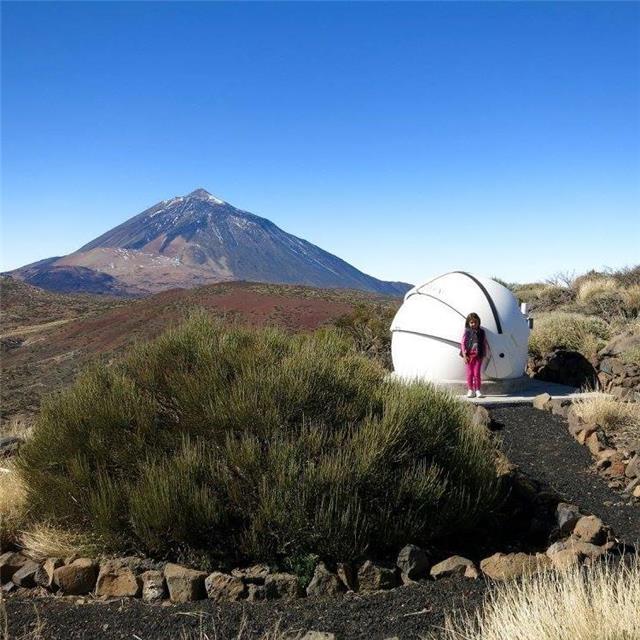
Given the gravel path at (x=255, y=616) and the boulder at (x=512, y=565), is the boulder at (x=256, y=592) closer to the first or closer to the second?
the gravel path at (x=255, y=616)

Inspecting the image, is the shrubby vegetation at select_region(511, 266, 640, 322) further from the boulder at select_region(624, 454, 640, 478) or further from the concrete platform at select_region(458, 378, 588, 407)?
the boulder at select_region(624, 454, 640, 478)

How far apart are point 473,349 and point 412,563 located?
228 inches

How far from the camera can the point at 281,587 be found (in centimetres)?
401

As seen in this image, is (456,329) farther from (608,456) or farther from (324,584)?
(324,584)

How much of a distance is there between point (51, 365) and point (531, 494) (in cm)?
2095

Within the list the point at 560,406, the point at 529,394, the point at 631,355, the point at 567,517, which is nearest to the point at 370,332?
the point at 529,394

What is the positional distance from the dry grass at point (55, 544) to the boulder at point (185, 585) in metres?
0.76

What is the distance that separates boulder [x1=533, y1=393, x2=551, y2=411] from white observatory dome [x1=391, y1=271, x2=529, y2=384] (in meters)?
0.96

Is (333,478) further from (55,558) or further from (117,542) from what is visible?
(55,558)

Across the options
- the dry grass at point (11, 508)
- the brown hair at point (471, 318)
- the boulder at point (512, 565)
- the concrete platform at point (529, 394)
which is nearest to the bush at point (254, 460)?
the dry grass at point (11, 508)

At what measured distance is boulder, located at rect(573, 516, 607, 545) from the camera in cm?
464

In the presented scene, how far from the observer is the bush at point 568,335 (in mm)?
12234

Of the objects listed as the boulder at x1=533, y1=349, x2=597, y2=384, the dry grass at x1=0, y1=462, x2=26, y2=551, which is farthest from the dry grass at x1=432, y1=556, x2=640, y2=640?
the boulder at x1=533, y1=349, x2=597, y2=384

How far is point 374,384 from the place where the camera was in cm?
612
